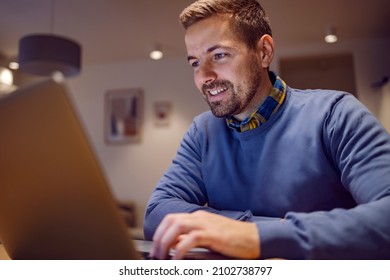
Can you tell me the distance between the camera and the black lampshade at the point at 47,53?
1734 millimetres

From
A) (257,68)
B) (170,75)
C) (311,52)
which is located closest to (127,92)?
(170,75)

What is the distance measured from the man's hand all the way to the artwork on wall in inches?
101

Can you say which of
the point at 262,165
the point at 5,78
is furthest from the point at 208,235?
the point at 5,78

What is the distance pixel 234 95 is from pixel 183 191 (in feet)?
0.77

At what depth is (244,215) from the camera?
2.07 feet

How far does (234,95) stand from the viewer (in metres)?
0.77

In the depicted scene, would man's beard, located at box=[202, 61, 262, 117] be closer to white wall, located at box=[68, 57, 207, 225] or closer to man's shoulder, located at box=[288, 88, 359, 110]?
man's shoulder, located at box=[288, 88, 359, 110]

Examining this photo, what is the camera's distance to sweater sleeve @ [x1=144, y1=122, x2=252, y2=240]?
2.05ft

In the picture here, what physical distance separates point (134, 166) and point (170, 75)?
1157 millimetres

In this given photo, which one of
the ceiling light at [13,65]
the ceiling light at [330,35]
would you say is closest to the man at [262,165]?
the ceiling light at [330,35]

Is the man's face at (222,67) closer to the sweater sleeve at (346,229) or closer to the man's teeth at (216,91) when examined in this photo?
the man's teeth at (216,91)

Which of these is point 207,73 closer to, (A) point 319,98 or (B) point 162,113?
(A) point 319,98
